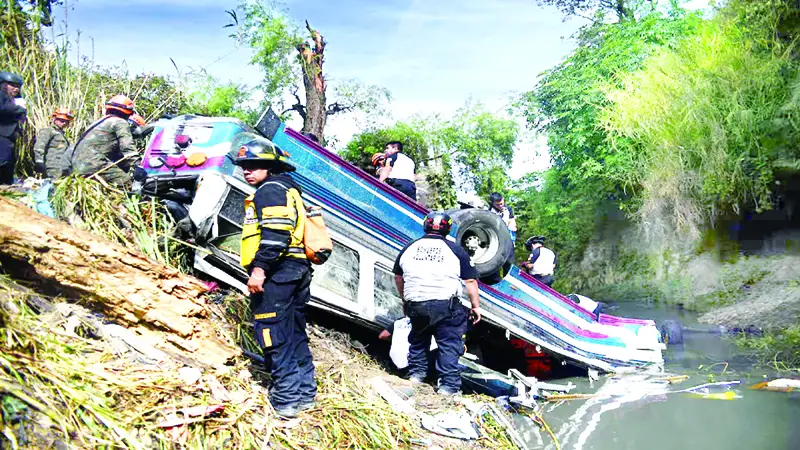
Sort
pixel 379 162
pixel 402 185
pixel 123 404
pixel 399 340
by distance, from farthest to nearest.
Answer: pixel 379 162 < pixel 402 185 < pixel 399 340 < pixel 123 404

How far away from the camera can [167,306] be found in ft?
13.5

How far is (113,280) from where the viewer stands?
4.02 metres

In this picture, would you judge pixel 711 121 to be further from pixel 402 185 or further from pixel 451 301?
pixel 451 301

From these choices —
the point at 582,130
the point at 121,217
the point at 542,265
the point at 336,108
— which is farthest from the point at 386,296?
the point at 582,130

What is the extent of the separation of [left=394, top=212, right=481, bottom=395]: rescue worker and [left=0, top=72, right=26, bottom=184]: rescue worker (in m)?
3.67

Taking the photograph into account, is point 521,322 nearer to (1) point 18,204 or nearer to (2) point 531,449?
(2) point 531,449

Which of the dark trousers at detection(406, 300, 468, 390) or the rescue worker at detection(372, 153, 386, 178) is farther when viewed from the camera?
the rescue worker at detection(372, 153, 386, 178)

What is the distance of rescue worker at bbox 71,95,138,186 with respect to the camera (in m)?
5.42

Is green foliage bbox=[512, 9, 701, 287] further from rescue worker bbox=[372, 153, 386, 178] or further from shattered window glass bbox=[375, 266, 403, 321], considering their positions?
shattered window glass bbox=[375, 266, 403, 321]

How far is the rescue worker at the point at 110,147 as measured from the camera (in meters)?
5.42

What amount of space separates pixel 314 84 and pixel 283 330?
9187mm

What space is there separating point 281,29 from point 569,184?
1160 centimetres

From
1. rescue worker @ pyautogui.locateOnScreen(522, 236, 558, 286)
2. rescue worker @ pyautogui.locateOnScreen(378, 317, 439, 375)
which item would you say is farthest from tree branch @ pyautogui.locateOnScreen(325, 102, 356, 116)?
rescue worker @ pyautogui.locateOnScreen(378, 317, 439, 375)

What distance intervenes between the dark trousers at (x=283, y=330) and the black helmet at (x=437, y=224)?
1616mm
